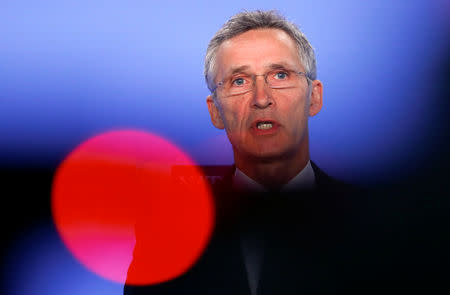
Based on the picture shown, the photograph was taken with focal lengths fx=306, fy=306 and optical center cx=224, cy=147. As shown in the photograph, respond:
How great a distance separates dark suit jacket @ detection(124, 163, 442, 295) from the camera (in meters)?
1.52

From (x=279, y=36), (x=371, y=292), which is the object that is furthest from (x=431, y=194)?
(x=279, y=36)

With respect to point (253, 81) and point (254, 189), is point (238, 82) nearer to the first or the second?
point (253, 81)

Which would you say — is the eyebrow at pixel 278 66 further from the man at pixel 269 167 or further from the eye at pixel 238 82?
the eye at pixel 238 82

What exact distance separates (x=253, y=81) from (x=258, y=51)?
0.18m

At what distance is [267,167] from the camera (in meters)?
1.80

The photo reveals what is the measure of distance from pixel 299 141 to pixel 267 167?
238 millimetres

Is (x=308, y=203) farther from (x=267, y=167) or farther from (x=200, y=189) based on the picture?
(x=200, y=189)

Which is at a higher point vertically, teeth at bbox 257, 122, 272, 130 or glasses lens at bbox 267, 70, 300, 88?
glasses lens at bbox 267, 70, 300, 88

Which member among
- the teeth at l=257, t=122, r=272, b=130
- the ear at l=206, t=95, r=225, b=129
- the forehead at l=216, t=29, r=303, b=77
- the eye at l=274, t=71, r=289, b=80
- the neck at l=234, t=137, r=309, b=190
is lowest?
the neck at l=234, t=137, r=309, b=190

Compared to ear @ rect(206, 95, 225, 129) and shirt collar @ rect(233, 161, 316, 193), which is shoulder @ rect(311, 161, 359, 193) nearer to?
shirt collar @ rect(233, 161, 316, 193)

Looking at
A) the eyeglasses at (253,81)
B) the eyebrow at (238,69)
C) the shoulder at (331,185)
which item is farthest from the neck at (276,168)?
the eyebrow at (238,69)

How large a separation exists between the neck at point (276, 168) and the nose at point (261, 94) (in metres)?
0.32

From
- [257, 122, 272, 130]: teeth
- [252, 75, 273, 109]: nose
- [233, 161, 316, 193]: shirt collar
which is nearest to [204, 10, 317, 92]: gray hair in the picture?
[252, 75, 273, 109]: nose

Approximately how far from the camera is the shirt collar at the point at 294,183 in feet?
5.81
